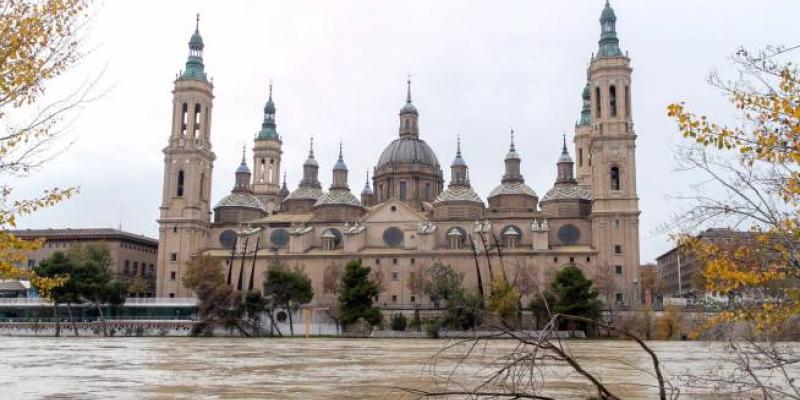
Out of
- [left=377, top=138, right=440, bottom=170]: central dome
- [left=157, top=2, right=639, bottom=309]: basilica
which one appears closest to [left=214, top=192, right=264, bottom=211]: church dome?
[left=157, top=2, right=639, bottom=309]: basilica

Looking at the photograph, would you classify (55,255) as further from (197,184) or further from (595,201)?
(595,201)

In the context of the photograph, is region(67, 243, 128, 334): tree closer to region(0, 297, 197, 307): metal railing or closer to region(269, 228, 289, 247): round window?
region(0, 297, 197, 307): metal railing

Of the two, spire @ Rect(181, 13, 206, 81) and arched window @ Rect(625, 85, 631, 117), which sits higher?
spire @ Rect(181, 13, 206, 81)

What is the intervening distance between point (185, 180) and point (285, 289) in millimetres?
26038

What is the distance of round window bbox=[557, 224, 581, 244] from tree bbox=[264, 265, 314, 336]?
26.5 m

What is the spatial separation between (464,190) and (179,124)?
31863mm

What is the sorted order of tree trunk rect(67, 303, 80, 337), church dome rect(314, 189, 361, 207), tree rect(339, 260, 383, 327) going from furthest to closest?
church dome rect(314, 189, 361, 207)
tree trunk rect(67, 303, 80, 337)
tree rect(339, 260, 383, 327)

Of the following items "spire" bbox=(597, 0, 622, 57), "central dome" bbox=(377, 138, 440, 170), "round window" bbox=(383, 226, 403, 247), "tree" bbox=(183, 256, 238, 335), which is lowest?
"tree" bbox=(183, 256, 238, 335)

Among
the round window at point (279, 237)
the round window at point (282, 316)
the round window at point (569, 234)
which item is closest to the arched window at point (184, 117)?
the round window at point (279, 237)

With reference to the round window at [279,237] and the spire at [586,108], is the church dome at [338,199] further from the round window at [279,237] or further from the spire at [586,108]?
the spire at [586,108]

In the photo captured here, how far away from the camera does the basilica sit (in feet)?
238

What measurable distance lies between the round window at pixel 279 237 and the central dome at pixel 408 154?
1420 cm

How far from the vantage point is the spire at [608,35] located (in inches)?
2997

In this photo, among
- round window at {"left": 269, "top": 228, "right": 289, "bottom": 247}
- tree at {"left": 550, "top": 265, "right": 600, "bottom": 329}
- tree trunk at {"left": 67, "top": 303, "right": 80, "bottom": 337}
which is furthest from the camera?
round window at {"left": 269, "top": 228, "right": 289, "bottom": 247}
